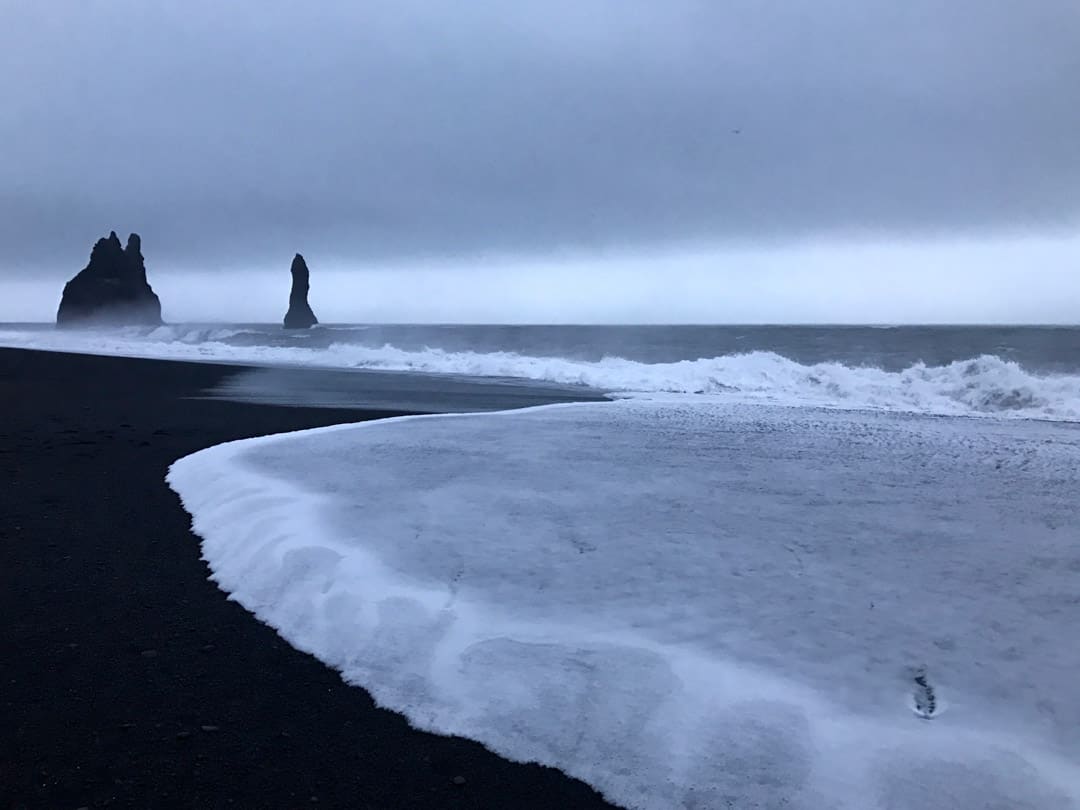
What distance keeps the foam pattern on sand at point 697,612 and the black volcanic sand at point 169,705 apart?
0.18 meters

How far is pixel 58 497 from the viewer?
7.95 meters

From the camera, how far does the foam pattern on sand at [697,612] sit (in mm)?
3344

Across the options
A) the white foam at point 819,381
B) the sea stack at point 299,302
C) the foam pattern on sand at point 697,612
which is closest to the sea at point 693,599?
the foam pattern on sand at point 697,612

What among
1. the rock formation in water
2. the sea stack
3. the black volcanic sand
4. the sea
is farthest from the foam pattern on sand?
the sea stack

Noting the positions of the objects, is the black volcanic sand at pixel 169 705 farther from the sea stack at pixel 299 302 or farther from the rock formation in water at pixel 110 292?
the sea stack at pixel 299 302

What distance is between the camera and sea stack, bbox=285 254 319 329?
114m

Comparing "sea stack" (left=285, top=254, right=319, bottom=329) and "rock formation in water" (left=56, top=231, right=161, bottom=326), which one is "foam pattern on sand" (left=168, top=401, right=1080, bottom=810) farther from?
"sea stack" (left=285, top=254, right=319, bottom=329)

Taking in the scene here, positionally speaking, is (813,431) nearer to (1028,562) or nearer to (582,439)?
(582,439)

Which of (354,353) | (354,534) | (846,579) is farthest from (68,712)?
(354,353)

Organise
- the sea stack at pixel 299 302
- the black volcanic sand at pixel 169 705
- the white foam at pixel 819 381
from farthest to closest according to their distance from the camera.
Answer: the sea stack at pixel 299 302 → the white foam at pixel 819 381 → the black volcanic sand at pixel 169 705

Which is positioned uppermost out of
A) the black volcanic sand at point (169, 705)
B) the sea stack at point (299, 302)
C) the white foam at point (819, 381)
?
the sea stack at point (299, 302)

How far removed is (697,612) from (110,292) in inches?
4345

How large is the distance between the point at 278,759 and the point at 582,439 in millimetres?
7873

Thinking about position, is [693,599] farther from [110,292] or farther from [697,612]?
[110,292]
